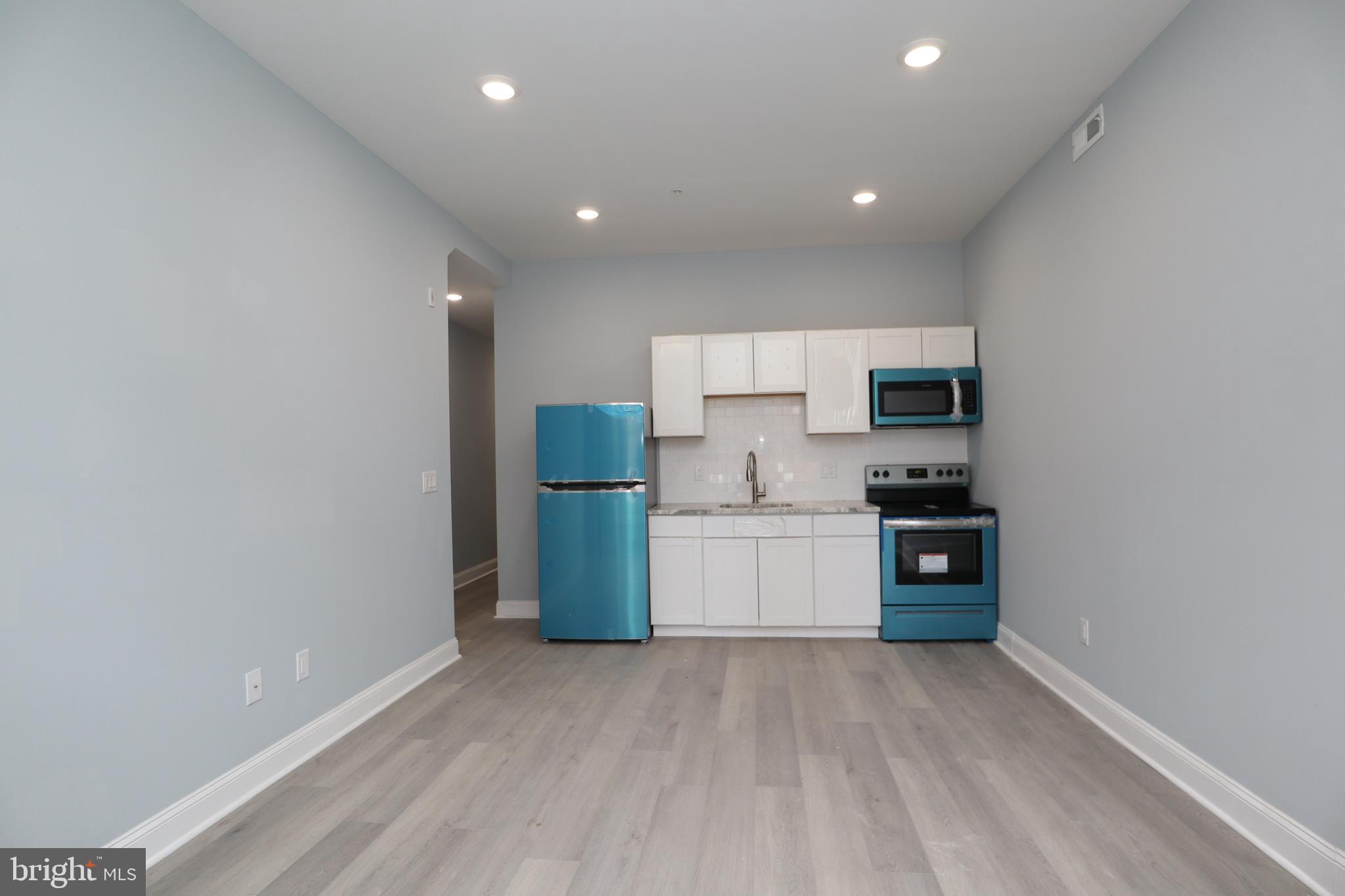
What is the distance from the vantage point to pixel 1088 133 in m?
2.96

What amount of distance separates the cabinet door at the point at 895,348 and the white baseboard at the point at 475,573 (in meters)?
4.16

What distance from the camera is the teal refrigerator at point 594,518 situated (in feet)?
14.4

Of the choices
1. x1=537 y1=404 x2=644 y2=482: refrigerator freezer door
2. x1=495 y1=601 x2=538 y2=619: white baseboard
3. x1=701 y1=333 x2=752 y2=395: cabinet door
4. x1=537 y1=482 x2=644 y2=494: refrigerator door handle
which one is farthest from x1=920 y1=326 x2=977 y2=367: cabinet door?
x1=495 y1=601 x2=538 y2=619: white baseboard

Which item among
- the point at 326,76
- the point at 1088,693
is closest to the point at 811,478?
the point at 1088,693

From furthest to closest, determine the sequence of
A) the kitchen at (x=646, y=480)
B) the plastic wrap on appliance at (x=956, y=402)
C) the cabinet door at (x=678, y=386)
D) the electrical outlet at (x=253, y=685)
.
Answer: the cabinet door at (x=678, y=386) < the plastic wrap on appliance at (x=956, y=402) < the electrical outlet at (x=253, y=685) < the kitchen at (x=646, y=480)

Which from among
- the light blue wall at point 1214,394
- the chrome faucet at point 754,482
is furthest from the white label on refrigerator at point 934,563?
the chrome faucet at point 754,482

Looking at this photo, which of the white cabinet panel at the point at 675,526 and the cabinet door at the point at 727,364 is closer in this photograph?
the white cabinet panel at the point at 675,526

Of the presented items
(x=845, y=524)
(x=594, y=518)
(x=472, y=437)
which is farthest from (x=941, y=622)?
(x=472, y=437)

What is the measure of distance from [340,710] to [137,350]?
5.73 feet

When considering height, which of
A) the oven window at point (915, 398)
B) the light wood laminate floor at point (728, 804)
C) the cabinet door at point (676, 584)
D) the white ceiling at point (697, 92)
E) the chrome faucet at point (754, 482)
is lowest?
the light wood laminate floor at point (728, 804)

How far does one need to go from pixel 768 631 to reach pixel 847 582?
634 millimetres

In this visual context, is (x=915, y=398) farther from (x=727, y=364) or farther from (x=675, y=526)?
(x=675, y=526)

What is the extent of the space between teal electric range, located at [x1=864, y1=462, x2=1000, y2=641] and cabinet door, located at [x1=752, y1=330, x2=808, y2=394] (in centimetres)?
109

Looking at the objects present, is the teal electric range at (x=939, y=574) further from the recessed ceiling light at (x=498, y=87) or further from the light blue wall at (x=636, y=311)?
the recessed ceiling light at (x=498, y=87)
